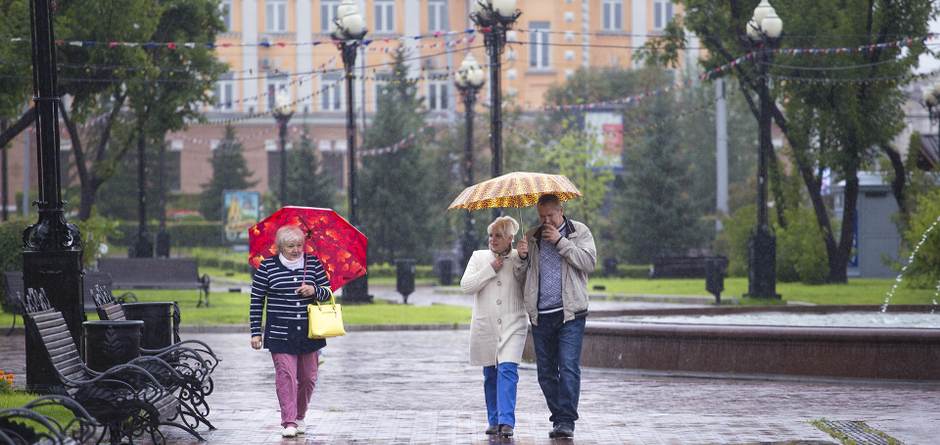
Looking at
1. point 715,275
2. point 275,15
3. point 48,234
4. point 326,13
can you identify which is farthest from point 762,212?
point 275,15

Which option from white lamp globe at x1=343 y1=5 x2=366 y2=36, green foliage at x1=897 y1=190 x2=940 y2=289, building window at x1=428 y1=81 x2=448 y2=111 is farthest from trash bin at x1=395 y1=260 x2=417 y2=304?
building window at x1=428 y1=81 x2=448 y2=111

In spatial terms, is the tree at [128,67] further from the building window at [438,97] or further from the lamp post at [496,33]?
the building window at [438,97]

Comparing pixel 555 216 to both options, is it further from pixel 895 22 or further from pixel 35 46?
pixel 895 22

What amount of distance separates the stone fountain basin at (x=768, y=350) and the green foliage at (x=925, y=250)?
1085 cm

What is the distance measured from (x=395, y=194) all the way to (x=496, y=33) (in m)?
27.5

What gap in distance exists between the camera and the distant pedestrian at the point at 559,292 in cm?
753

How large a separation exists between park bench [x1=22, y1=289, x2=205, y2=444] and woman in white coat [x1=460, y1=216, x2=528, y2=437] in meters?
2.28

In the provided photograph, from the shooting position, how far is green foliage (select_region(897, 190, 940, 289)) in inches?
821

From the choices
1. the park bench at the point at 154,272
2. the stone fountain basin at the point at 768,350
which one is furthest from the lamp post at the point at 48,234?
the park bench at the point at 154,272

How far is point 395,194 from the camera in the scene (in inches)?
1809

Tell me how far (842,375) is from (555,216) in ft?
16.3

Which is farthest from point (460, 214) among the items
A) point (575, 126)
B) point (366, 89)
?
point (366, 89)

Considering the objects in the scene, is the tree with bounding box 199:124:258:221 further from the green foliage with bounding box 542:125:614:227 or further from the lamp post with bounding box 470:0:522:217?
the lamp post with bounding box 470:0:522:217

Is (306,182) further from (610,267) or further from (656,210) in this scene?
(656,210)
